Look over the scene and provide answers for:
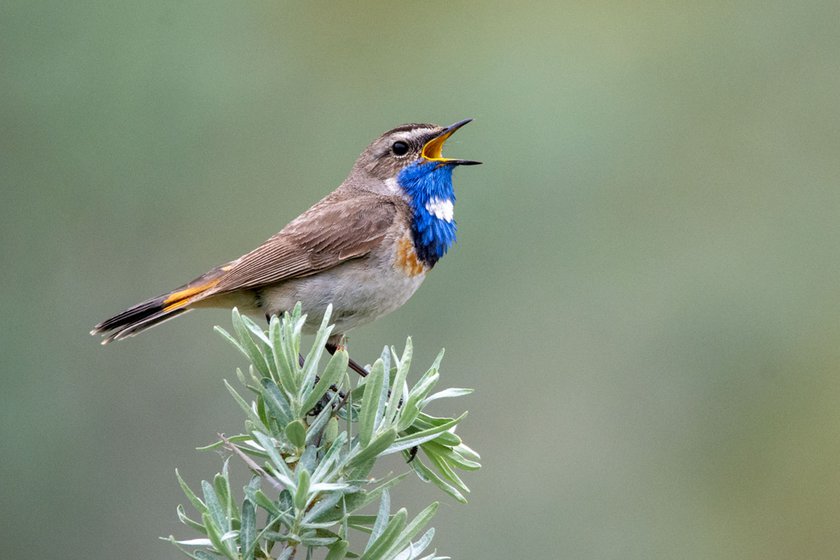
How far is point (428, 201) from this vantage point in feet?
14.9

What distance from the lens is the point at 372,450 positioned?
175cm

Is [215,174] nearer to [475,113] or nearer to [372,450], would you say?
[475,113]

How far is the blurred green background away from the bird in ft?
3.29

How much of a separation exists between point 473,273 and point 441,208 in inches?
42.1

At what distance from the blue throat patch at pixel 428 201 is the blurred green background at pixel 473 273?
0.79 meters

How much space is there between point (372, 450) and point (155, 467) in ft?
11.6

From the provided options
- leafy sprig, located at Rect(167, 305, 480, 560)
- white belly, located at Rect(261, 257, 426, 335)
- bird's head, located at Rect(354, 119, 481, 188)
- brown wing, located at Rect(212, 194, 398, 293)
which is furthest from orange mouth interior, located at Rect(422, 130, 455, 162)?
leafy sprig, located at Rect(167, 305, 480, 560)

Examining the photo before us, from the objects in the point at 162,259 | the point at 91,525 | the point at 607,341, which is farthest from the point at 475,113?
the point at 91,525

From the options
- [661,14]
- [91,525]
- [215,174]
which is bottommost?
[91,525]

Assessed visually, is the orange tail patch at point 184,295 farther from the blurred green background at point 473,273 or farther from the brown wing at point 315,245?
the blurred green background at point 473,273

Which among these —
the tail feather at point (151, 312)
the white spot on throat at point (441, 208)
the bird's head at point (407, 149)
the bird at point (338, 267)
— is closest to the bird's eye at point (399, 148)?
the bird's head at point (407, 149)

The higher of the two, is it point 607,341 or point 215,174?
point 215,174

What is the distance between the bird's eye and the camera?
4777 mm

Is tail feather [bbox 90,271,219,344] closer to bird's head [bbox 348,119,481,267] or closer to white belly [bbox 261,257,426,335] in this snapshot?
white belly [bbox 261,257,426,335]
